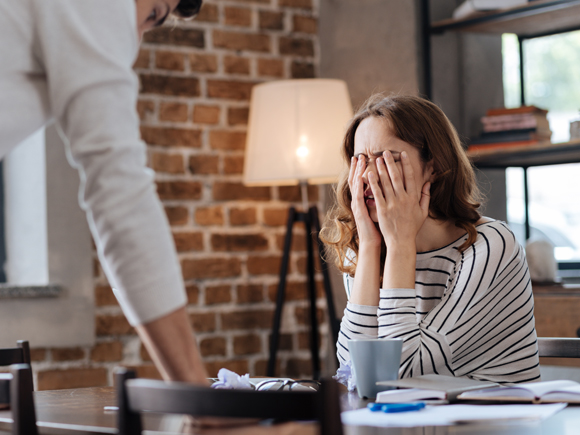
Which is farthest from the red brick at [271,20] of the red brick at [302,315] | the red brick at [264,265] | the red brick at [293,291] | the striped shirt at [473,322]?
the striped shirt at [473,322]

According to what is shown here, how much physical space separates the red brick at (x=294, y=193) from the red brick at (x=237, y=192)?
0.20 ft

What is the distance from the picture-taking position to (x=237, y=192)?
8.87 feet

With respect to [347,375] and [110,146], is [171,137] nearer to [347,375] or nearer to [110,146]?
[347,375]

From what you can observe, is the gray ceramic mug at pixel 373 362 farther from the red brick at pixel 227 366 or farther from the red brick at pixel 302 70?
the red brick at pixel 302 70

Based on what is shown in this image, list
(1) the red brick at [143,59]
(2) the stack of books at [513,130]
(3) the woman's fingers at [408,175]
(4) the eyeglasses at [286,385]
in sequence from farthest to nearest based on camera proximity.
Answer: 1. (1) the red brick at [143,59]
2. (2) the stack of books at [513,130]
3. (3) the woman's fingers at [408,175]
4. (4) the eyeglasses at [286,385]

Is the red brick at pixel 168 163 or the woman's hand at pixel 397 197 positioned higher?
the red brick at pixel 168 163

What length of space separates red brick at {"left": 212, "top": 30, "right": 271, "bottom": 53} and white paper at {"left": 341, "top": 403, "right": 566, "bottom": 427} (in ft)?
6.65

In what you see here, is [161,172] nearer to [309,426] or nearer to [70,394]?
[70,394]

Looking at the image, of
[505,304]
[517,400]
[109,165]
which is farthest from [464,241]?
[109,165]

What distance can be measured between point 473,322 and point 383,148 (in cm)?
42

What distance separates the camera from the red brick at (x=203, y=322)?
2607 millimetres

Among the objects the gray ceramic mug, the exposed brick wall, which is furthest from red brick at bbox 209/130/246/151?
the gray ceramic mug

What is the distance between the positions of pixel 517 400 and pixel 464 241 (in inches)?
21.0

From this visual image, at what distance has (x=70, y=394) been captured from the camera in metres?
1.20
